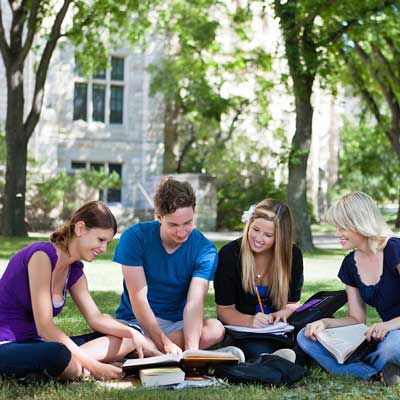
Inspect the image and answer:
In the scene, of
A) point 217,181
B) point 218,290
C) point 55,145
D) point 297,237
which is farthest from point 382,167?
point 218,290

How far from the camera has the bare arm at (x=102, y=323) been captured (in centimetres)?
528

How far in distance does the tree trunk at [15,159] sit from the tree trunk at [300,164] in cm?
566

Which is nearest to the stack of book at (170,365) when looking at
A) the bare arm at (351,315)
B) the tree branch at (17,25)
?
the bare arm at (351,315)

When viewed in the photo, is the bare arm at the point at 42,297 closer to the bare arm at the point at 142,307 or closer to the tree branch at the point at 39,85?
the bare arm at the point at 142,307

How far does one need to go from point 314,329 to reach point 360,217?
76cm

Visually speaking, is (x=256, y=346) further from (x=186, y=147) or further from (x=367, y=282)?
(x=186, y=147)

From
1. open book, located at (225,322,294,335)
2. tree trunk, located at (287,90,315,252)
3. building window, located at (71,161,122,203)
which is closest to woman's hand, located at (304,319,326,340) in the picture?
open book, located at (225,322,294,335)

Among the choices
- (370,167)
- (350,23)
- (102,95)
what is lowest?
(370,167)

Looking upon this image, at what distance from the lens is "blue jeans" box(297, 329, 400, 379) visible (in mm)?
5207

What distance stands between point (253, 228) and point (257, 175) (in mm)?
20012

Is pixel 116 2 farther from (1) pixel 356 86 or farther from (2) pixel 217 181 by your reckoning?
(1) pixel 356 86

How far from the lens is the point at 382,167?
33.4 m

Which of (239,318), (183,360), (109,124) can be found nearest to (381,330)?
(239,318)

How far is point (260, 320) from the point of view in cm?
582
